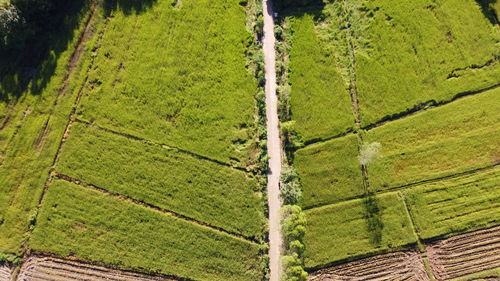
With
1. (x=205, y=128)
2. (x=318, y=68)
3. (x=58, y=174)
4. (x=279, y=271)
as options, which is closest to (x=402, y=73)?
(x=318, y=68)

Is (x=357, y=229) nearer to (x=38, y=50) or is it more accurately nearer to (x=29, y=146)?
(x=29, y=146)

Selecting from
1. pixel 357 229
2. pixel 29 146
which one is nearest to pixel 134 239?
pixel 29 146

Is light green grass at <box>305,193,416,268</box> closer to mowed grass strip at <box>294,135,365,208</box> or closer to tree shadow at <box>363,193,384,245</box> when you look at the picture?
tree shadow at <box>363,193,384,245</box>

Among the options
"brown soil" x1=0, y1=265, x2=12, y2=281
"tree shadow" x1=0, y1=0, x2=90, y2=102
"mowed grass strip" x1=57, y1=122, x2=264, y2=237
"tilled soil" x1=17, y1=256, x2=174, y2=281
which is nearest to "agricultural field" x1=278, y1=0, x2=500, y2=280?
"mowed grass strip" x1=57, y1=122, x2=264, y2=237

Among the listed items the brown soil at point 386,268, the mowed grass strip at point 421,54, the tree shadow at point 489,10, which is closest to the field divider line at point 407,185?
the brown soil at point 386,268

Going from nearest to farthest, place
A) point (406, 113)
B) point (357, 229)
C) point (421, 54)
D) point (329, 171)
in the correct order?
point (357, 229)
point (329, 171)
point (406, 113)
point (421, 54)

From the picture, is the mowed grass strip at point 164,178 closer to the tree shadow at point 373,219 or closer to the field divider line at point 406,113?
the field divider line at point 406,113
